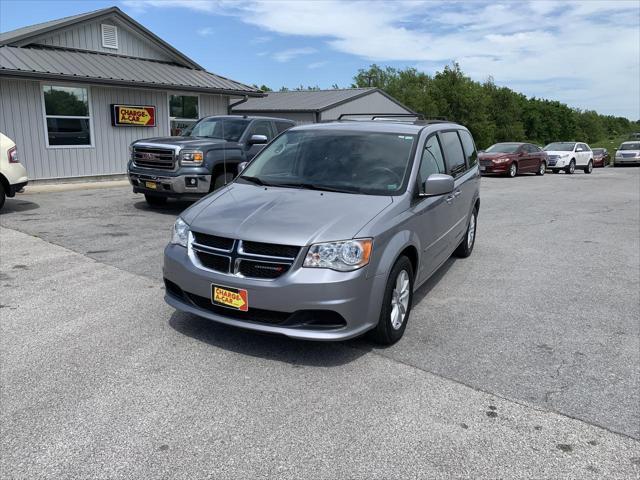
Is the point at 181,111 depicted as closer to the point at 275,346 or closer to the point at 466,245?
the point at 466,245

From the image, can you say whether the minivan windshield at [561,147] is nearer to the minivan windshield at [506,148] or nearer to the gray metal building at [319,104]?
the minivan windshield at [506,148]

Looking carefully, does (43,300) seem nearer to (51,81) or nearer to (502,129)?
(51,81)

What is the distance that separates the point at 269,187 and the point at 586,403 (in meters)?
2.96

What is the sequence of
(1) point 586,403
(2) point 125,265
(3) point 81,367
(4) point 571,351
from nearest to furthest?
1. (1) point 586,403
2. (3) point 81,367
3. (4) point 571,351
4. (2) point 125,265

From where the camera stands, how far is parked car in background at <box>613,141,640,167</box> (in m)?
35.0

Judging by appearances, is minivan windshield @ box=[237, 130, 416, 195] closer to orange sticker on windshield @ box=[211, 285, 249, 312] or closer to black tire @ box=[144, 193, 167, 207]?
orange sticker on windshield @ box=[211, 285, 249, 312]

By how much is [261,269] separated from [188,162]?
6.28 metres

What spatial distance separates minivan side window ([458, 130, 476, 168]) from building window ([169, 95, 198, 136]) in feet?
41.5

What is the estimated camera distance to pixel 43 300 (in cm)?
520

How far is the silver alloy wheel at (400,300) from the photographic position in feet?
13.7

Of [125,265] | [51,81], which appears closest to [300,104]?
[51,81]

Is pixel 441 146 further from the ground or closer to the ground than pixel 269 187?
further from the ground

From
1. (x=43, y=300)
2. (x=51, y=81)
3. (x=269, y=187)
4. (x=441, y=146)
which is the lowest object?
(x=43, y=300)

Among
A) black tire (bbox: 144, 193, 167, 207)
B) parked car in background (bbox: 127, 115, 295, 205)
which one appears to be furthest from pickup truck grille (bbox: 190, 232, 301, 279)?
black tire (bbox: 144, 193, 167, 207)
